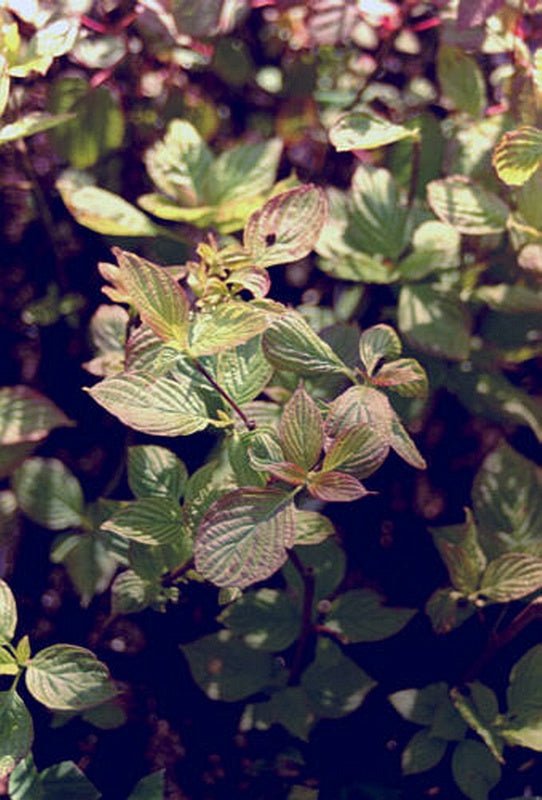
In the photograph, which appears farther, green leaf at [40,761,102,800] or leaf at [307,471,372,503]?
green leaf at [40,761,102,800]

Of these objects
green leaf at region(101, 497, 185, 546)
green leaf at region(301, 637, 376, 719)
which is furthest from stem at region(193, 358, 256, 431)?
green leaf at region(301, 637, 376, 719)

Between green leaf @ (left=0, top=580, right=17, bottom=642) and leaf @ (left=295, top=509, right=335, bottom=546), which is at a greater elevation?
leaf @ (left=295, top=509, right=335, bottom=546)

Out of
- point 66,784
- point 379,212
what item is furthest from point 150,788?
point 379,212

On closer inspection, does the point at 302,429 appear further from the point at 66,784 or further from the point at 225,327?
the point at 66,784

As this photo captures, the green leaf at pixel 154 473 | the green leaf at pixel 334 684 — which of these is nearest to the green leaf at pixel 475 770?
the green leaf at pixel 334 684

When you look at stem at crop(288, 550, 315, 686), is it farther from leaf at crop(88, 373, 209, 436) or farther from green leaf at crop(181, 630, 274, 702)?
leaf at crop(88, 373, 209, 436)
